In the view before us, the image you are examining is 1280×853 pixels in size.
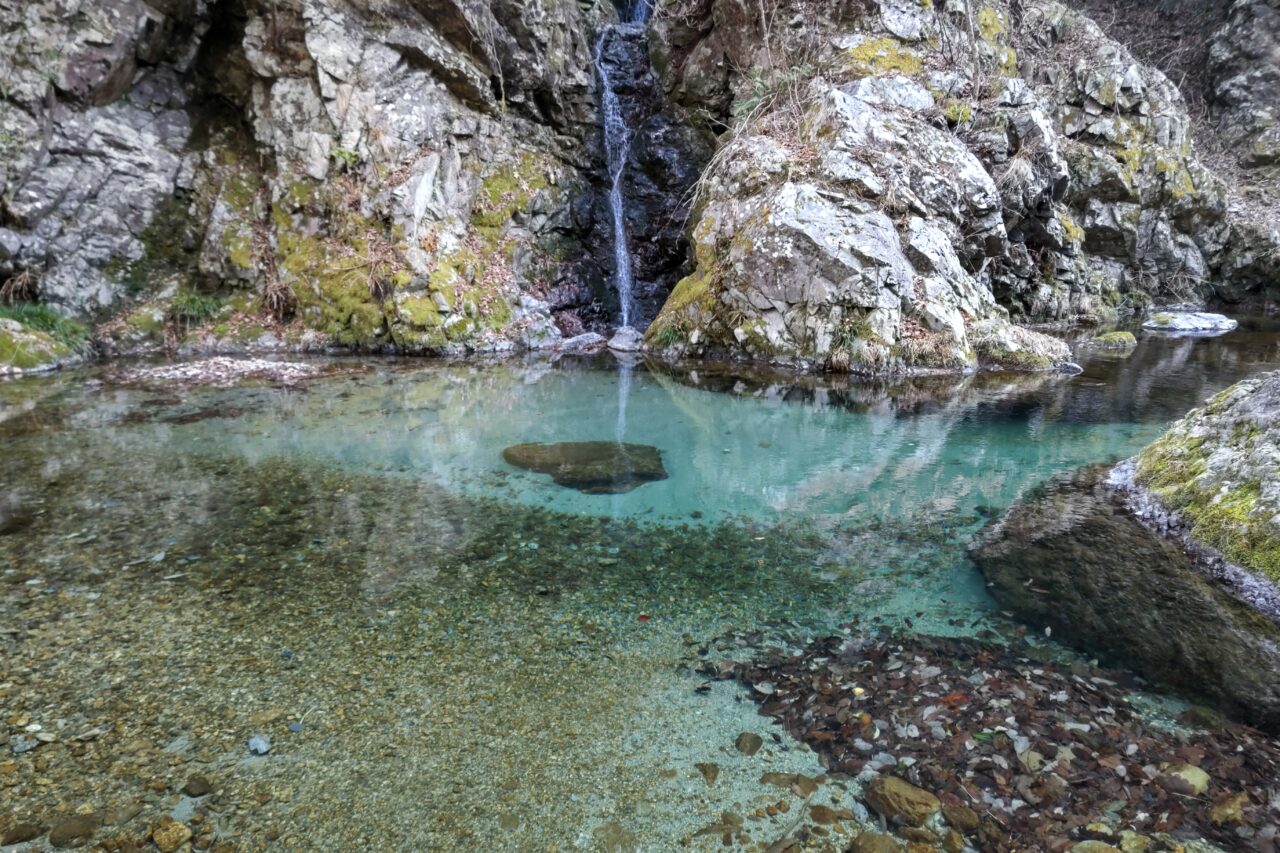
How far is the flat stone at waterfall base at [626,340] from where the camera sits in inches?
637

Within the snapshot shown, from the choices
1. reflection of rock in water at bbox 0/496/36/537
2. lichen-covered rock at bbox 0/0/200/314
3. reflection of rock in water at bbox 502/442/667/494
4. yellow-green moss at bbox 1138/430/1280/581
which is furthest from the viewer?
lichen-covered rock at bbox 0/0/200/314

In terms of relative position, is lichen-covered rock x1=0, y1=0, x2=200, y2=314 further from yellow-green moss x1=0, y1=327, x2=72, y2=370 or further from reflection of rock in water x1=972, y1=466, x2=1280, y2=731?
reflection of rock in water x1=972, y1=466, x2=1280, y2=731

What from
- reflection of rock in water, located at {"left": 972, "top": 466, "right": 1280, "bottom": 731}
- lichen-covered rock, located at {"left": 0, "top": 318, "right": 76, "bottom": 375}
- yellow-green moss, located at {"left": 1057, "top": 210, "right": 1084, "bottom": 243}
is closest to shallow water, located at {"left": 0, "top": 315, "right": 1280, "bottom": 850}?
reflection of rock in water, located at {"left": 972, "top": 466, "right": 1280, "bottom": 731}

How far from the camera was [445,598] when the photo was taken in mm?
4391

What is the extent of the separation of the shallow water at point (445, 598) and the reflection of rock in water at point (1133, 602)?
41 centimetres

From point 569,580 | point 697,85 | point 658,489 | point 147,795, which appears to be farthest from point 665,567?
point 697,85

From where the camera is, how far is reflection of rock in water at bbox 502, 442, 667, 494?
6.82m

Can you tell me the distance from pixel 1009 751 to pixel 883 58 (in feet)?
58.0

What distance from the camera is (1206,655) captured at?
12.0ft

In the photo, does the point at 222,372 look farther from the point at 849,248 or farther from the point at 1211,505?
the point at 1211,505

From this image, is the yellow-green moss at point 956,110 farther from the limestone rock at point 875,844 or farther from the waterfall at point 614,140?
the limestone rock at point 875,844

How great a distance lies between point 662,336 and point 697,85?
8949 millimetres

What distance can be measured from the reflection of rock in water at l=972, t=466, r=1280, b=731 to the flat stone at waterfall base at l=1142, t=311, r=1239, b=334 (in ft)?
59.6

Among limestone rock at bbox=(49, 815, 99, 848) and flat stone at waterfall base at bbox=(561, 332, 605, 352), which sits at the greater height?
flat stone at waterfall base at bbox=(561, 332, 605, 352)
